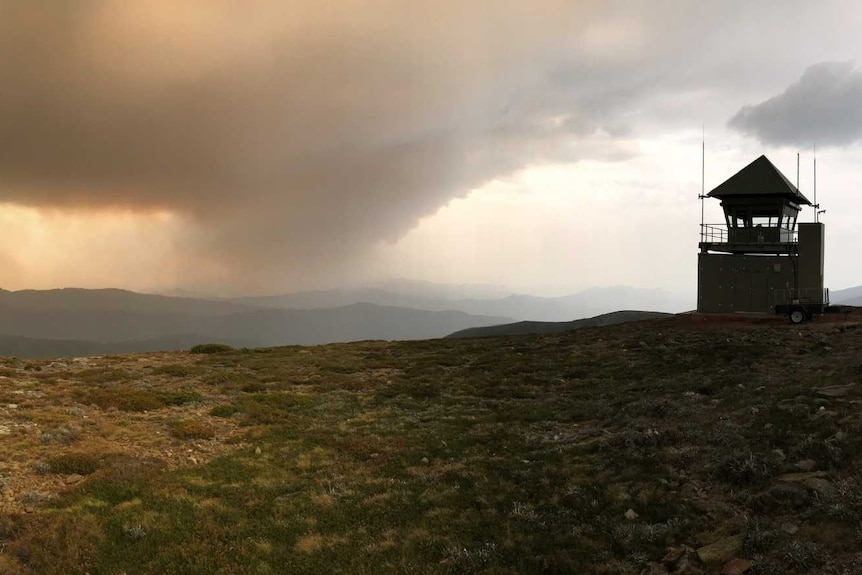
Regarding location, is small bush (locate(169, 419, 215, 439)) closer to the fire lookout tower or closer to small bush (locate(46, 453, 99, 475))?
small bush (locate(46, 453, 99, 475))

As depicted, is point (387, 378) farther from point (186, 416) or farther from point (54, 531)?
point (54, 531)

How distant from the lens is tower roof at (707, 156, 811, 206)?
155 ft

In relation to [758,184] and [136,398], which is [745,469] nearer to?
[136,398]

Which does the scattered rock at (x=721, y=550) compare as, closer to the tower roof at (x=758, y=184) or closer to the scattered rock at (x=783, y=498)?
the scattered rock at (x=783, y=498)

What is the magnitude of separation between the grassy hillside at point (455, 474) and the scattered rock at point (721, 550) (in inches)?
1.5

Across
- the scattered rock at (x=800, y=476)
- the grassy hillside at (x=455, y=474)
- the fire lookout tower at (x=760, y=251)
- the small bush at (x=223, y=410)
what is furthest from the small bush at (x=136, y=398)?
the fire lookout tower at (x=760, y=251)

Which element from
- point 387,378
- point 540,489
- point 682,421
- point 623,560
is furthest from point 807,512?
point 387,378

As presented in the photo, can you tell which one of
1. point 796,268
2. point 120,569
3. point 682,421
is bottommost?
point 120,569

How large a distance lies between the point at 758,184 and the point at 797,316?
1414 centimetres

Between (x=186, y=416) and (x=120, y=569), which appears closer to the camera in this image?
(x=120, y=569)

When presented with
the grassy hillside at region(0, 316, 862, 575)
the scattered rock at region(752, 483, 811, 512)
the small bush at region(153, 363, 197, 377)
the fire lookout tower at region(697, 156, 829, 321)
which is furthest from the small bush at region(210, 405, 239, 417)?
the fire lookout tower at region(697, 156, 829, 321)

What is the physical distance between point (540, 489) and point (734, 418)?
831 cm

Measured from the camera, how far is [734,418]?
58.0 feet

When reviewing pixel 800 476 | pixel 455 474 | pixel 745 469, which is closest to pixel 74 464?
pixel 455 474
